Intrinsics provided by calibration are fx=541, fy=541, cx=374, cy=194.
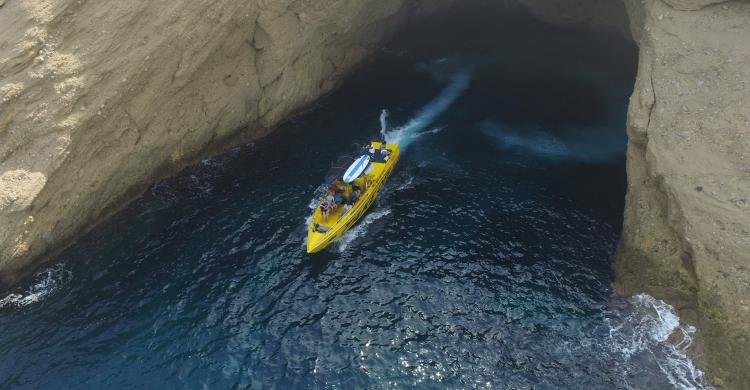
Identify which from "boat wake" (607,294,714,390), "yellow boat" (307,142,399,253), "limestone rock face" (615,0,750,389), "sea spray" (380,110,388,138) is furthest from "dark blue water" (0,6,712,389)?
"limestone rock face" (615,0,750,389)

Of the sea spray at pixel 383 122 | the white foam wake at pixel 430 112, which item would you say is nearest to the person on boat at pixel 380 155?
the white foam wake at pixel 430 112

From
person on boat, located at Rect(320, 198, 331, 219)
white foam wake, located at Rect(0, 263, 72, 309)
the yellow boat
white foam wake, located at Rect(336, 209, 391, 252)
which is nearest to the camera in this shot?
white foam wake, located at Rect(0, 263, 72, 309)

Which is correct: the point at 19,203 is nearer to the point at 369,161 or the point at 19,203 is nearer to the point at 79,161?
the point at 79,161

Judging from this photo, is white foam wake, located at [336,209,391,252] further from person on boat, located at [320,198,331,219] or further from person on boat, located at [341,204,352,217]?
person on boat, located at [320,198,331,219]

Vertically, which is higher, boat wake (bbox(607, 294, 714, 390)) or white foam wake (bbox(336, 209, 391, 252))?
white foam wake (bbox(336, 209, 391, 252))

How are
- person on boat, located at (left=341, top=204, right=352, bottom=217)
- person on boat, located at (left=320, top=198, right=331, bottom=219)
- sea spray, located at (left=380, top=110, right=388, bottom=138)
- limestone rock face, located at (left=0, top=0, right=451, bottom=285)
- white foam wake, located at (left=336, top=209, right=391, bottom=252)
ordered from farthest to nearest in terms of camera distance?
sea spray, located at (left=380, top=110, right=388, bottom=138) < person on boat, located at (left=341, top=204, right=352, bottom=217) < person on boat, located at (left=320, top=198, right=331, bottom=219) < white foam wake, located at (left=336, top=209, right=391, bottom=252) < limestone rock face, located at (left=0, top=0, right=451, bottom=285)

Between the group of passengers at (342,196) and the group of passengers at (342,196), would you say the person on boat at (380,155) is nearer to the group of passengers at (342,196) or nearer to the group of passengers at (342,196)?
the group of passengers at (342,196)
